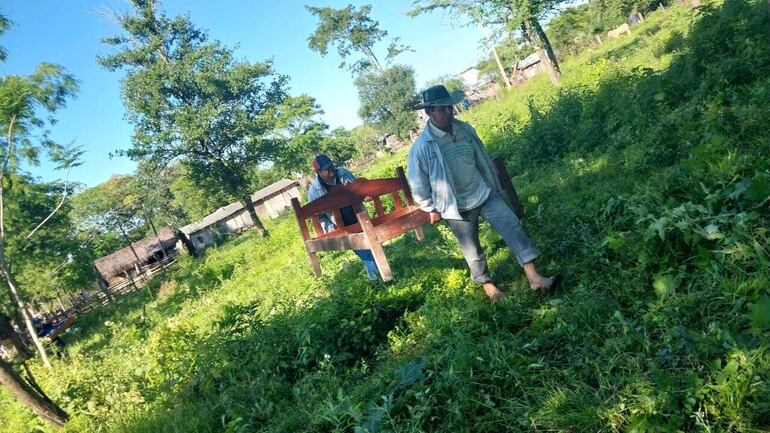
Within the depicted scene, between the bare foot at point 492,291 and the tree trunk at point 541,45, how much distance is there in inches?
598

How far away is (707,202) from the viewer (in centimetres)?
332

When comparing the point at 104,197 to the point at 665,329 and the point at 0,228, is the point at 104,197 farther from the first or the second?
the point at 665,329

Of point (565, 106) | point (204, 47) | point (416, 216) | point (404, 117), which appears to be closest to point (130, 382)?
point (416, 216)

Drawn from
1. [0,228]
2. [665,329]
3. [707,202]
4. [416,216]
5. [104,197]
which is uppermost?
[104,197]

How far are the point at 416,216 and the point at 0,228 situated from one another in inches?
529

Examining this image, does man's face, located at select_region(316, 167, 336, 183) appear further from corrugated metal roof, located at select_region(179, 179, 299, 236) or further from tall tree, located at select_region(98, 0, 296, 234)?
corrugated metal roof, located at select_region(179, 179, 299, 236)

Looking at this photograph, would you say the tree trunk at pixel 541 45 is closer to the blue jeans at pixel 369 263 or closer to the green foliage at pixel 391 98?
the blue jeans at pixel 369 263

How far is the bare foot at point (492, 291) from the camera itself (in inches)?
157

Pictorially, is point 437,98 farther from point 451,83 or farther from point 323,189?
point 451,83

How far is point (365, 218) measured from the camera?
4555 mm

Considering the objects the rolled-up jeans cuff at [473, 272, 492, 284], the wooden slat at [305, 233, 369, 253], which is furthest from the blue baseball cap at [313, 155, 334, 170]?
the rolled-up jeans cuff at [473, 272, 492, 284]

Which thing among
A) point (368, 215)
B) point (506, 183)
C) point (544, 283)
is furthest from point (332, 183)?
point (544, 283)

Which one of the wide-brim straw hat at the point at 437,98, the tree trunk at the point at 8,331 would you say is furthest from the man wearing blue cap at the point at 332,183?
the tree trunk at the point at 8,331

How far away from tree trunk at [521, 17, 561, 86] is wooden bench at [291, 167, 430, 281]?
13.7 m
